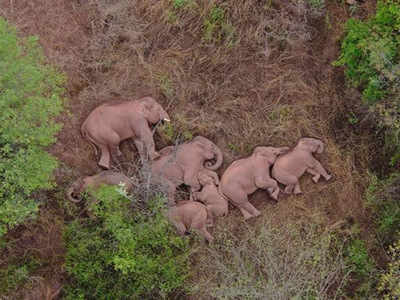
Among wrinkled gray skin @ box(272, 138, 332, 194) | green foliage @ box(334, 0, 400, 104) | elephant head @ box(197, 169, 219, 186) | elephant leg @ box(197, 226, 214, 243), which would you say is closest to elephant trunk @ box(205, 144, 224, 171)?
elephant head @ box(197, 169, 219, 186)

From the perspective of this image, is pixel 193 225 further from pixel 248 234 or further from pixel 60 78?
pixel 60 78

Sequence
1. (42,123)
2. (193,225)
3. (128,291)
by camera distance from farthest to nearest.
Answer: (193,225) < (128,291) < (42,123)

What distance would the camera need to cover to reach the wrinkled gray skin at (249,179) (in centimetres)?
622

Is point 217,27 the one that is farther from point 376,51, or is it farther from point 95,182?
point 95,182

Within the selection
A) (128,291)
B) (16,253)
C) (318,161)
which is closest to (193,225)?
(128,291)

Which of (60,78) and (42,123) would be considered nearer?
(42,123)

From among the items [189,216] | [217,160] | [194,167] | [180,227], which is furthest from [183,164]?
[180,227]

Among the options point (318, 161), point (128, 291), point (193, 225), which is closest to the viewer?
point (128, 291)

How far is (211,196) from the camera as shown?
20.5 feet

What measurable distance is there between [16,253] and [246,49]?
4.60m

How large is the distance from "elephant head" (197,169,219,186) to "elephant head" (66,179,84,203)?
172 centimetres

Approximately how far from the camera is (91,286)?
566 cm

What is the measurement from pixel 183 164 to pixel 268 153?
49.8 inches

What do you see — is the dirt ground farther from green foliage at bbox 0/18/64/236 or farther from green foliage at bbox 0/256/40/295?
green foliage at bbox 0/256/40/295
